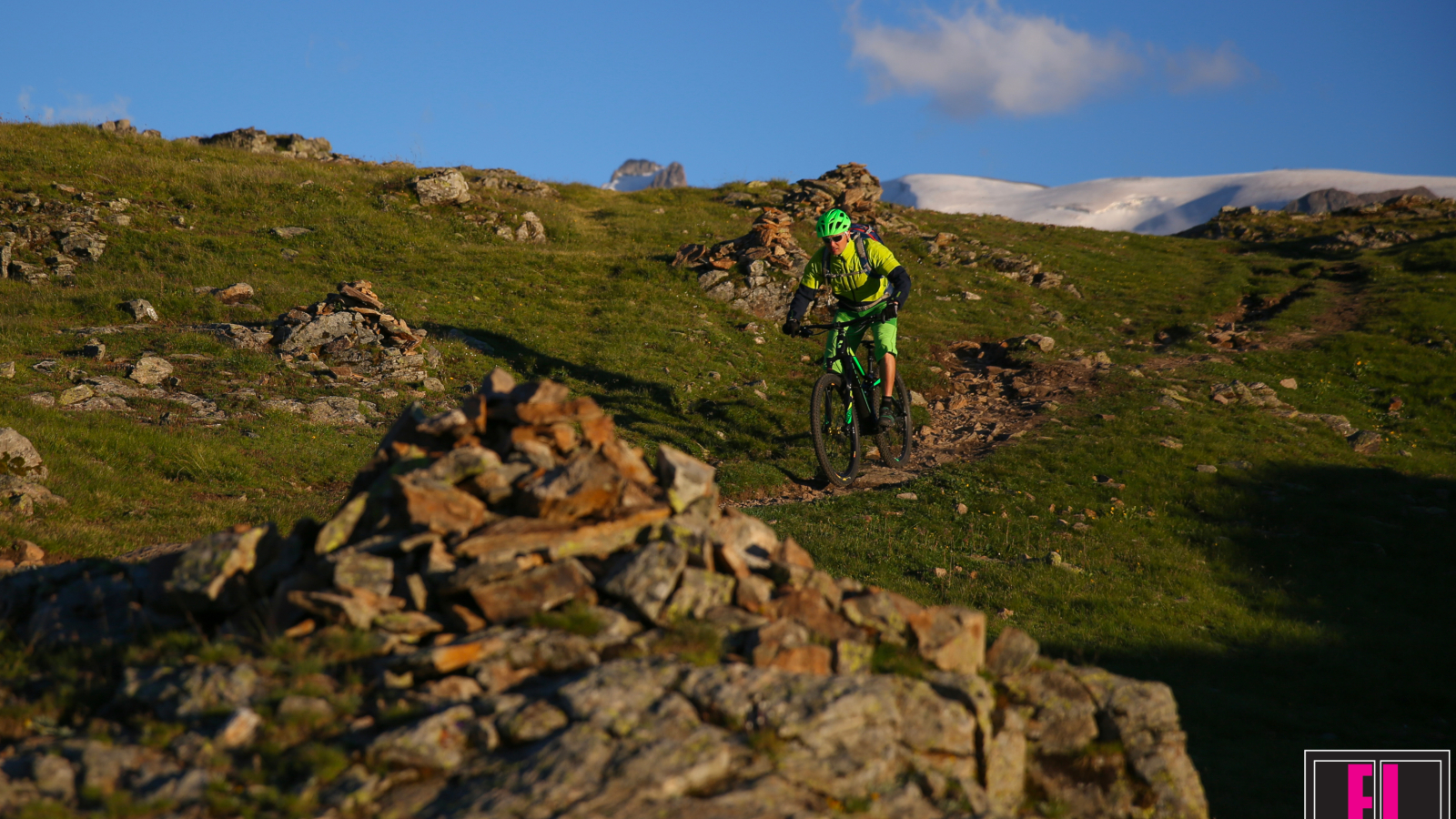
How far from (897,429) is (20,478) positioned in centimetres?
1419

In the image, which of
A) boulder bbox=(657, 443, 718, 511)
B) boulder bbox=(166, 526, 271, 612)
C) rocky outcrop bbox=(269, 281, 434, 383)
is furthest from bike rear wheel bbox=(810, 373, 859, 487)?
rocky outcrop bbox=(269, 281, 434, 383)

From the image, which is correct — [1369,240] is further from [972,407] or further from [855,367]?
[855,367]

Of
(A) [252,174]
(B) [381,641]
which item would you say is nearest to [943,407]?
(B) [381,641]

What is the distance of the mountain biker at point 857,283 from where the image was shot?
13609mm

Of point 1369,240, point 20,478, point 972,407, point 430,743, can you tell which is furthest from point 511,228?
point 1369,240

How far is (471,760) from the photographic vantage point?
4.77 meters

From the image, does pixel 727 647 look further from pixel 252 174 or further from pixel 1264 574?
pixel 252 174

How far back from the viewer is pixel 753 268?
99.1 ft

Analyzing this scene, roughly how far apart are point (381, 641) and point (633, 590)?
71.2 inches

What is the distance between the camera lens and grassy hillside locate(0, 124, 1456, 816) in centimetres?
1115

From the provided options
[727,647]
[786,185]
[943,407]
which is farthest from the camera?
[786,185]

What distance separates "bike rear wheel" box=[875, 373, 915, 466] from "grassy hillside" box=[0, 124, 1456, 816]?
711 mm

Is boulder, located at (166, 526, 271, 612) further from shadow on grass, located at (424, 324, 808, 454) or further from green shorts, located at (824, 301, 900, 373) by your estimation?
shadow on grass, located at (424, 324, 808, 454)

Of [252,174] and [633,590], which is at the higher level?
[252,174]
